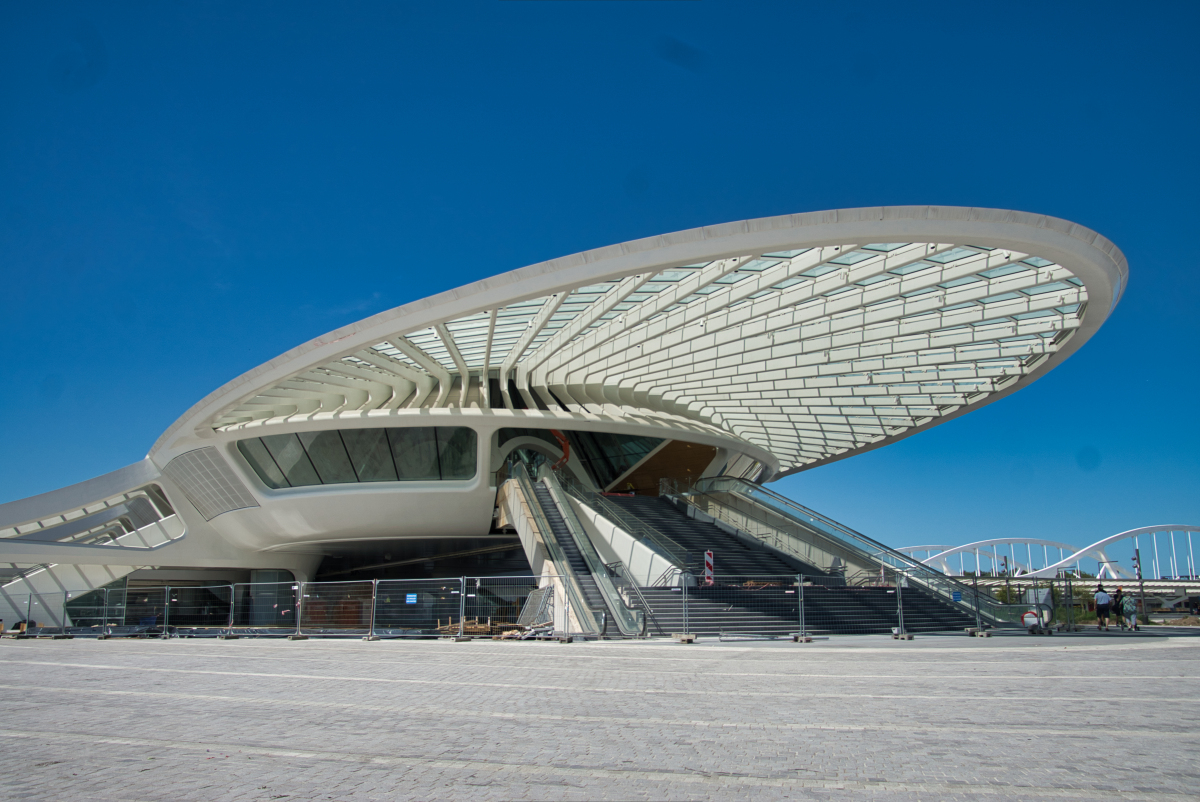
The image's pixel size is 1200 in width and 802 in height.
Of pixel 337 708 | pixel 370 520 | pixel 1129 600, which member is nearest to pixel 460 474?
pixel 370 520

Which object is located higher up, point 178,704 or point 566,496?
point 566,496

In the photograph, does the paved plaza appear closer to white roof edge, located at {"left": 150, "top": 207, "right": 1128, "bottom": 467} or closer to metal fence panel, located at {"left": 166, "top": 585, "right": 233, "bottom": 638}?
white roof edge, located at {"left": 150, "top": 207, "right": 1128, "bottom": 467}

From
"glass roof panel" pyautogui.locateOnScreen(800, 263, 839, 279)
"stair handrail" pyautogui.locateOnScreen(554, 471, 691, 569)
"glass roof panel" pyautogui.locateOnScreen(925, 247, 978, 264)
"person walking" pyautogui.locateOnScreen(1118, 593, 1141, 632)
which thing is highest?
"glass roof panel" pyautogui.locateOnScreen(800, 263, 839, 279)

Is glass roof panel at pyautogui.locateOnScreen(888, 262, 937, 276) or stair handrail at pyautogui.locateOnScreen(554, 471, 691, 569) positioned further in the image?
stair handrail at pyautogui.locateOnScreen(554, 471, 691, 569)

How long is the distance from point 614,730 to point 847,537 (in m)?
23.9

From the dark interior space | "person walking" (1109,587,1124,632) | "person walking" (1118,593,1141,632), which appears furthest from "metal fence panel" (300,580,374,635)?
"person walking" (1118,593,1141,632)

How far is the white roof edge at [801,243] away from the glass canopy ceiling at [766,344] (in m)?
0.62

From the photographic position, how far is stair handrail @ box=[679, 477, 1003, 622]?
2438cm

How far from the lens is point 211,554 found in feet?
132

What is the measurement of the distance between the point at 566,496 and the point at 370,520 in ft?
32.5

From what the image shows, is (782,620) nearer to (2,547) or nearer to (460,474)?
(460,474)

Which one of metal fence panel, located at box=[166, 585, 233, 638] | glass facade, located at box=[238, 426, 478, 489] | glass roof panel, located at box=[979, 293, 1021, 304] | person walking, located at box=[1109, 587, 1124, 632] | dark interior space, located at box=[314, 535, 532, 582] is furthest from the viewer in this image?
dark interior space, located at box=[314, 535, 532, 582]

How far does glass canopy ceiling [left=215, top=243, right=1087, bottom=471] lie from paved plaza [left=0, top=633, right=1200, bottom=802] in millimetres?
8400

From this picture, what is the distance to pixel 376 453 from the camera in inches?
1334
